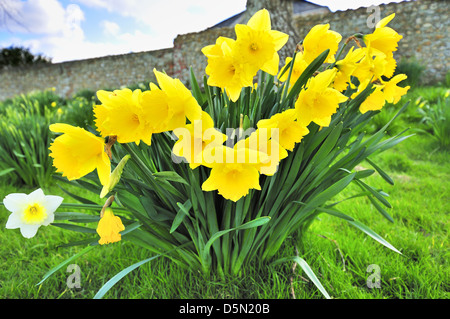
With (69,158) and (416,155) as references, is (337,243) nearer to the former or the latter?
(69,158)

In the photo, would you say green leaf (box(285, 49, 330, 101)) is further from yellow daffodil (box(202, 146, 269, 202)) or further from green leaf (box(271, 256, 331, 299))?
green leaf (box(271, 256, 331, 299))

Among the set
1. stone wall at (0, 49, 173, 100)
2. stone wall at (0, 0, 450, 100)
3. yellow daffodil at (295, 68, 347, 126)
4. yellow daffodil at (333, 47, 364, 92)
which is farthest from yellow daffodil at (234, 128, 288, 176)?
stone wall at (0, 49, 173, 100)

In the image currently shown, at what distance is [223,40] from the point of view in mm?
634

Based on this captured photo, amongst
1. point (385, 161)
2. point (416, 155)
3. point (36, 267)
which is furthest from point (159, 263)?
point (416, 155)

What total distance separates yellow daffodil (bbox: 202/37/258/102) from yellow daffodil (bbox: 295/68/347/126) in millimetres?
136

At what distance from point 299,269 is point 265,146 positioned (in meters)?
0.60

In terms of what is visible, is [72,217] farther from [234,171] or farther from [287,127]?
[287,127]

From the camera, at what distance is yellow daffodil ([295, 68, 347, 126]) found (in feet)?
2.11

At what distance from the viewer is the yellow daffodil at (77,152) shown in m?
0.56

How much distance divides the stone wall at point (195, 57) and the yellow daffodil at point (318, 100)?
7.14 feet

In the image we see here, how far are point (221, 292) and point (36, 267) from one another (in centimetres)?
82

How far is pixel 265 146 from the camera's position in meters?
0.60

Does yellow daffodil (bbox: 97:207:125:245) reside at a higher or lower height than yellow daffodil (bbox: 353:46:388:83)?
lower

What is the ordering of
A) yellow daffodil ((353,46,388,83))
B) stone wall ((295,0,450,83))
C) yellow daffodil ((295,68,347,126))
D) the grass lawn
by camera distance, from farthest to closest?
stone wall ((295,0,450,83))
the grass lawn
yellow daffodil ((353,46,388,83))
yellow daffodil ((295,68,347,126))
